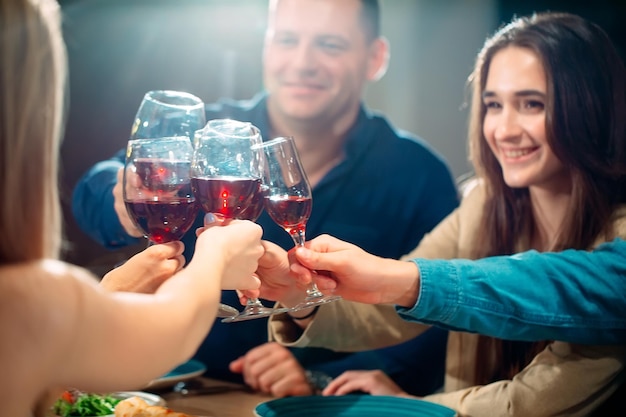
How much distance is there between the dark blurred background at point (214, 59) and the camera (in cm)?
242

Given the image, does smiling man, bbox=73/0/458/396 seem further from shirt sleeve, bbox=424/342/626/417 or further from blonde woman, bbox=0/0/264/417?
blonde woman, bbox=0/0/264/417

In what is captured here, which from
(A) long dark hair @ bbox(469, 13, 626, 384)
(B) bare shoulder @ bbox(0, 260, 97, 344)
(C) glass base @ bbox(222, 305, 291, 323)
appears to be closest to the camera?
(B) bare shoulder @ bbox(0, 260, 97, 344)

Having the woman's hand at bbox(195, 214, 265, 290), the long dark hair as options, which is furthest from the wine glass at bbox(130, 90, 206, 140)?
the long dark hair

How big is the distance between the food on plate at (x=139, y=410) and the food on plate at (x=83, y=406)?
0.32 ft

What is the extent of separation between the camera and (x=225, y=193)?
1.48 meters

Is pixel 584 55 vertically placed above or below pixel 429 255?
above

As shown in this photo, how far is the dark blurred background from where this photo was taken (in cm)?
242

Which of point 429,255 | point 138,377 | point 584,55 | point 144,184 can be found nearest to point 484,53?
point 584,55

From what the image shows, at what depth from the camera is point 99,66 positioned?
3.06m

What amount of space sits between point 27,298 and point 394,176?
1708mm

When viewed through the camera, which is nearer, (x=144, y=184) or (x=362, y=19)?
(x=144, y=184)

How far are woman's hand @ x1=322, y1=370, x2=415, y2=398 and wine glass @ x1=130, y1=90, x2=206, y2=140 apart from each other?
726 mm

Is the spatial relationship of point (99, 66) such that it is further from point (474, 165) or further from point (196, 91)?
point (474, 165)

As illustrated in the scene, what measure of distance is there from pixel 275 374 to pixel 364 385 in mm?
247
